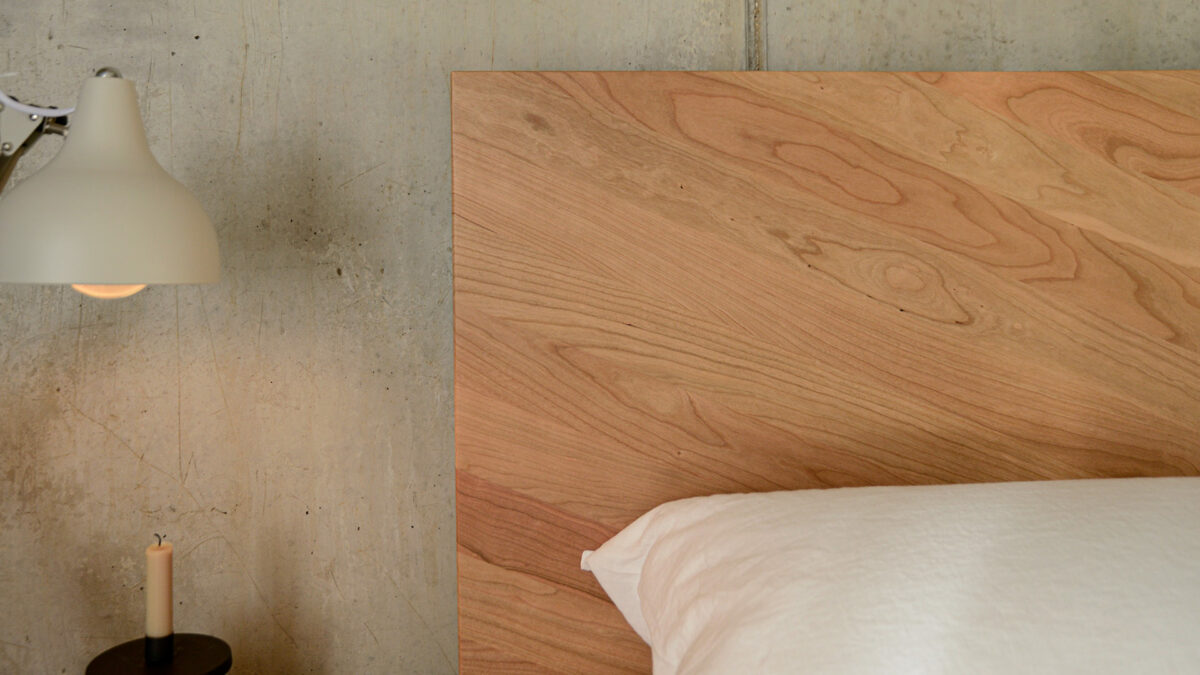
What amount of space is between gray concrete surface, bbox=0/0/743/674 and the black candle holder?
0.14 meters

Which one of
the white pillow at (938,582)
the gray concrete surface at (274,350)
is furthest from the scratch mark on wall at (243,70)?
the white pillow at (938,582)

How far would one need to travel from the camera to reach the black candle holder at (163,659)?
0.93 metres

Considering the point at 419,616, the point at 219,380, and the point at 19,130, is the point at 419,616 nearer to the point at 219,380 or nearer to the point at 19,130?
the point at 219,380

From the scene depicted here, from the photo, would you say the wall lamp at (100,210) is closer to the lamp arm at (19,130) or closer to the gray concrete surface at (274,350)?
the lamp arm at (19,130)

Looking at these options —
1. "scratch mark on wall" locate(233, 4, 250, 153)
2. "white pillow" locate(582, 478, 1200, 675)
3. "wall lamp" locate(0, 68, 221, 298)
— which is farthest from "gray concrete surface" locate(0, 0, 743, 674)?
"white pillow" locate(582, 478, 1200, 675)

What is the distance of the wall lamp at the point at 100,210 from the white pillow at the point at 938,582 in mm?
587

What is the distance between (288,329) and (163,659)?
43 cm

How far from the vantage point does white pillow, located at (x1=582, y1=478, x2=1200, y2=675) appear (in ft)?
1.97

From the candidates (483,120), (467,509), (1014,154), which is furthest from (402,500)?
(1014,154)

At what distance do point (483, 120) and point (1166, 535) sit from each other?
2.66ft

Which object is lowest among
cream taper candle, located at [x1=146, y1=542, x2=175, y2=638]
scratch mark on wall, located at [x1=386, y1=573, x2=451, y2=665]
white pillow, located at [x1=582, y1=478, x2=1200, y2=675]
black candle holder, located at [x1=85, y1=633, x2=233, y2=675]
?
scratch mark on wall, located at [x1=386, y1=573, x2=451, y2=665]

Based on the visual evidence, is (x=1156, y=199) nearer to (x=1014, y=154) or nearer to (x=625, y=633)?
(x=1014, y=154)

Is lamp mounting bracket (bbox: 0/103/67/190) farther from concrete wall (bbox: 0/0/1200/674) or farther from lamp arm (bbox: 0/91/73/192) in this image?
concrete wall (bbox: 0/0/1200/674)

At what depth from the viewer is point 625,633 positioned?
1.03 metres
